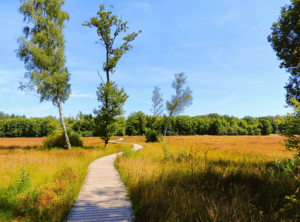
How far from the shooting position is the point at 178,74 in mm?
31016

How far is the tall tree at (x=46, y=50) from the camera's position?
17125mm

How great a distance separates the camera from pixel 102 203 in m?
4.65

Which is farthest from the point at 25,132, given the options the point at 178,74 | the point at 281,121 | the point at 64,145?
the point at 281,121

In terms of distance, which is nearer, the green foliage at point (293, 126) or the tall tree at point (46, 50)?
the green foliage at point (293, 126)

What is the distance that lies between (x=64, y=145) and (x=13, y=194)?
51.1 ft

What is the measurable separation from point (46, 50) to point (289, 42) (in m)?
21.9

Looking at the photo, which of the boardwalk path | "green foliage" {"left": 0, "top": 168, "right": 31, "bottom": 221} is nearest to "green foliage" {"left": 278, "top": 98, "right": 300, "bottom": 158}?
the boardwalk path

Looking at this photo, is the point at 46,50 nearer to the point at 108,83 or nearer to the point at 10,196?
the point at 108,83

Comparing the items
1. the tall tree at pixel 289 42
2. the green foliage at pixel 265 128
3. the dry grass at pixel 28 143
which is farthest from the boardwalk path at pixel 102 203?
the green foliage at pixel 265 128

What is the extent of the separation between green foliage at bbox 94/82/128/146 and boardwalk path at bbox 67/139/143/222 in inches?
471

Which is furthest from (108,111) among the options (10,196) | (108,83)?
(10,196)

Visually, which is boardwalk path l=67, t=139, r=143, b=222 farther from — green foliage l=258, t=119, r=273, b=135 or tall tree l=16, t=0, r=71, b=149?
green foliage l=258, t=119, r=273, b=135

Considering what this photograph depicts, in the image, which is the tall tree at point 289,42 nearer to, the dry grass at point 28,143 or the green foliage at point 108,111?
the green foliage at point 108,111

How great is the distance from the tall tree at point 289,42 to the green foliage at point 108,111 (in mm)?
14687
